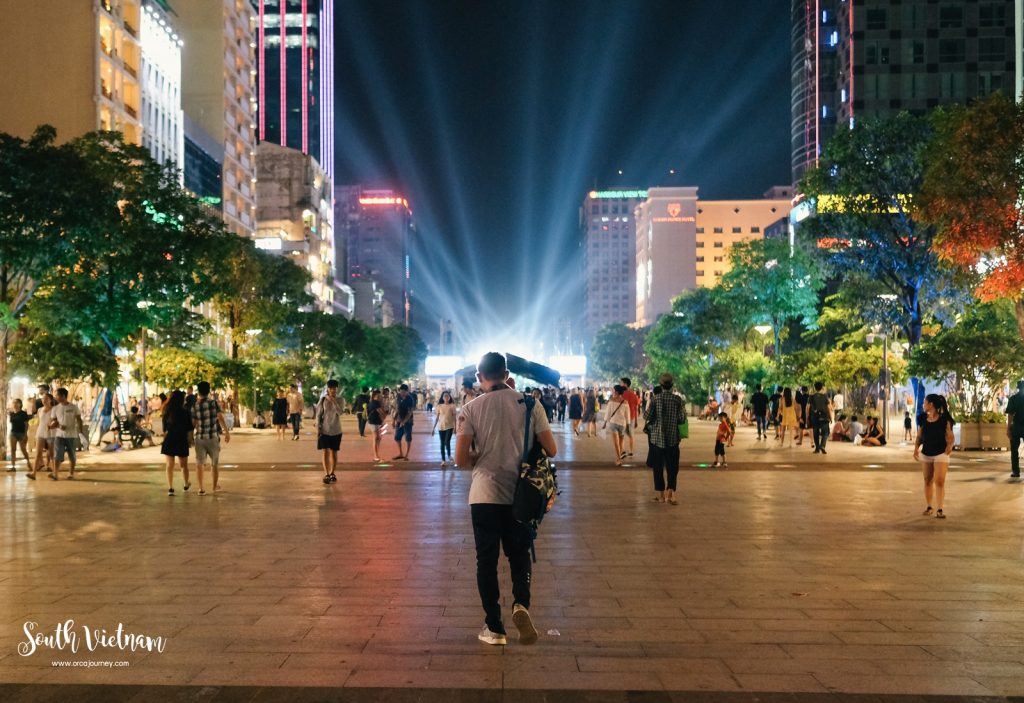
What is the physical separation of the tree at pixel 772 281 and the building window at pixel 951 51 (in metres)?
48.3

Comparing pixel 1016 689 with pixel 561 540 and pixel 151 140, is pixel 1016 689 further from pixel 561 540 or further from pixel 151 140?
pixel 151 140

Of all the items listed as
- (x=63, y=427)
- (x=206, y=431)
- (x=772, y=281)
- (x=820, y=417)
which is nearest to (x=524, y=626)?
(x=206, y=431)

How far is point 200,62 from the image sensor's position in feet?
292

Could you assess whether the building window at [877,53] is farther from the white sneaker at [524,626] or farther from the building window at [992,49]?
the white sneaker at [524,626]

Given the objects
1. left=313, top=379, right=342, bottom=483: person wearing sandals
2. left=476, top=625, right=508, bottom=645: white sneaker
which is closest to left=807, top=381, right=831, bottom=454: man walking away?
left=313, top=379, right=342, bottom=483: person wearing sandals

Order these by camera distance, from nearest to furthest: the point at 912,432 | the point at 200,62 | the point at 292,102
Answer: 1. the point at 912,432
2. the point at 200,62
3. the point at 292,102

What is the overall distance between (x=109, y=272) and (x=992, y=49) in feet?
285

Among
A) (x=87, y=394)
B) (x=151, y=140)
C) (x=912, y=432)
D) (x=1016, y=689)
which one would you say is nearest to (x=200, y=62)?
(x=151, y=140)

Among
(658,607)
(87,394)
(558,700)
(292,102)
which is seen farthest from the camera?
(292,102)

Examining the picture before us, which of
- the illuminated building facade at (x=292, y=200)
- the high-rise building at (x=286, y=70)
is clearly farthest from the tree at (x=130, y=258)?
the high-rise building at (x=286, y=70)

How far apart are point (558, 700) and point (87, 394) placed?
44.7 metres

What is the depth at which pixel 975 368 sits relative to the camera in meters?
25.8

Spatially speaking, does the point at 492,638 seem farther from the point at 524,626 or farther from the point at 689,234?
the point at 689,234

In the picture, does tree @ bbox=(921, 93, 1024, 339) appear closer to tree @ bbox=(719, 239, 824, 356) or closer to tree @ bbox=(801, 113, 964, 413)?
tree @ bbox=(801, 113, 964, 413)
